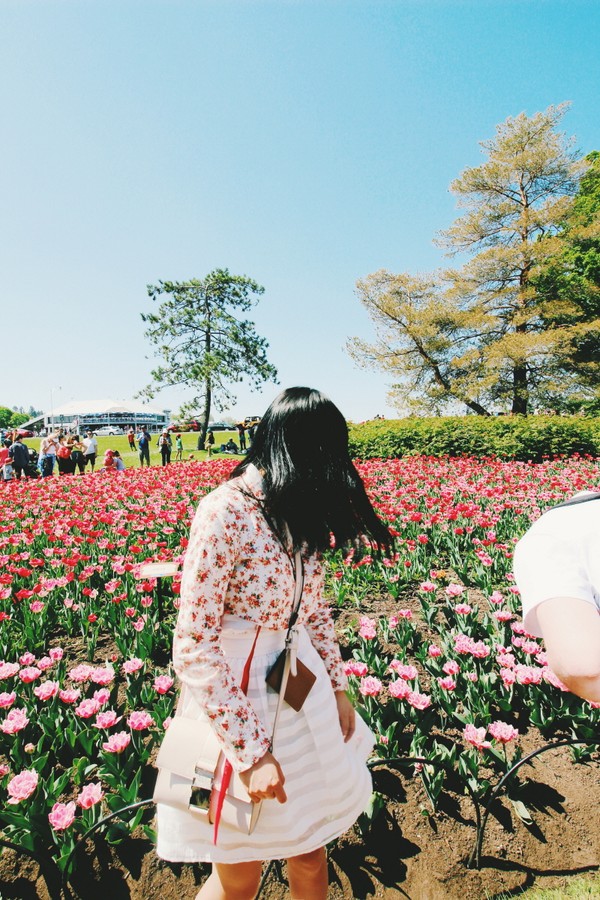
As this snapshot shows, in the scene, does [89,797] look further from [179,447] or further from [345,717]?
[179,447]

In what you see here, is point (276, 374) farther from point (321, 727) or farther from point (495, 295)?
point (321, 727)

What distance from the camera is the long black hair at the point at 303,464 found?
1.24 meters

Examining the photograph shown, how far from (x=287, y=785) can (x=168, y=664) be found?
71.7 inches

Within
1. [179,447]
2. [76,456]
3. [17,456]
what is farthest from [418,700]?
[179,447]

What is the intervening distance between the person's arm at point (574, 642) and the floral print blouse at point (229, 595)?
62 centimetres

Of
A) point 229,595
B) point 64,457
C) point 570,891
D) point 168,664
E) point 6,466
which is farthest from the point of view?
point 64,457

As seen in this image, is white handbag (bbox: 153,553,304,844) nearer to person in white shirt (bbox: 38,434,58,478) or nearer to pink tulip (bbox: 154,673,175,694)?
pink tulip (bbox: 154,673,175,694)

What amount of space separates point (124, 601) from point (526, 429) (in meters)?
11.5

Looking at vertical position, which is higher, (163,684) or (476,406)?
(476,406)

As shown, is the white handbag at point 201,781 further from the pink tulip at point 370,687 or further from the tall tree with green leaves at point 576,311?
the tall tree with green leaves at point 576,311

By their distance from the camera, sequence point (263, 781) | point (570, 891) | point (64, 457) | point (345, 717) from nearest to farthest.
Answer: point (263, 781) < point (345, 717) < point (570, 891) < point (64, 457)

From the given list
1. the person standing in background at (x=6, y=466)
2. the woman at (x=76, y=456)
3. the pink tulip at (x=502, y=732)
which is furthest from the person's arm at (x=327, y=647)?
the woman at (x=76, y=456)

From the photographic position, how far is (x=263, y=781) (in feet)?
3.54

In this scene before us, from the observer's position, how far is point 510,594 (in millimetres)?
3428
